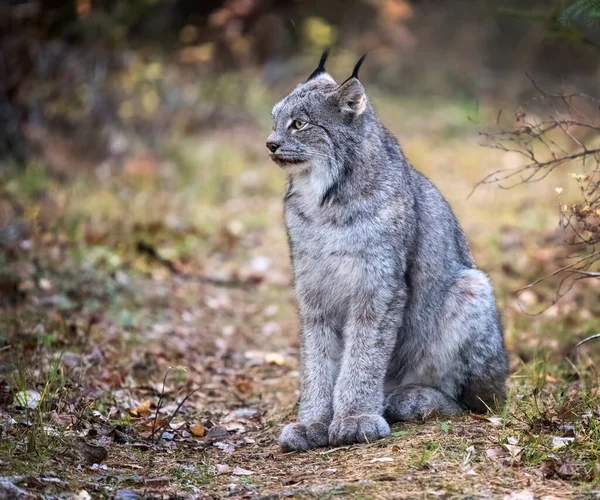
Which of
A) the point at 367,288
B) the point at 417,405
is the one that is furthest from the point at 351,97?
the point at 417,405

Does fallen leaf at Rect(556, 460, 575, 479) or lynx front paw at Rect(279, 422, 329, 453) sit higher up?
lynx front paw at Rect(279, 422, 329, 453)

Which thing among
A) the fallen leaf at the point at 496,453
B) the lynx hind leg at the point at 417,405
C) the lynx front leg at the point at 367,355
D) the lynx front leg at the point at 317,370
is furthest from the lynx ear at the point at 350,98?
the fallen leaf at the point at 496,453

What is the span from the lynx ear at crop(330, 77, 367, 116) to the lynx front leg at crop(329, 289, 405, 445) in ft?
3.37

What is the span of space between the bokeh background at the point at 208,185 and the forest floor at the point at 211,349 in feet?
0.10

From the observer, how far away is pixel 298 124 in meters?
4.40

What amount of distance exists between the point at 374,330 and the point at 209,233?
504 cm

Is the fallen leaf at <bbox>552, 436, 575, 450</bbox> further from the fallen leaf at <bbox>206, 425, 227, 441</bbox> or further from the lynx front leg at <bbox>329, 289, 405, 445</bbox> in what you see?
the fallen leaf at <bbox>206, 425, 227, 441</bbox>

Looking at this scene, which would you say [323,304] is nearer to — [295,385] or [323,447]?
[323,447]

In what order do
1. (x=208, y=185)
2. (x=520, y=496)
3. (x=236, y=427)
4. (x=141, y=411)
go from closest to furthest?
(x=520, y=496) < (x=141, y=411) < (x=236, y=427) < (x=208, y=185)

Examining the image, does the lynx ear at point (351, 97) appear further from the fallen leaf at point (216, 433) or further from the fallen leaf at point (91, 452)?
the fallen leaf at point (91, 452)

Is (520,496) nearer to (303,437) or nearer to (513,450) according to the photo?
(513,450)

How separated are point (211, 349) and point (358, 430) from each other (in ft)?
8.56

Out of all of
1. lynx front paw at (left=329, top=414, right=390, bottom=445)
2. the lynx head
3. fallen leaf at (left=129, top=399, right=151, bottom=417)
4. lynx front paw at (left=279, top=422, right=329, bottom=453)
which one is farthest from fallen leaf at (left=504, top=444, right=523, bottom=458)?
fallen leaf at (left=129, top=399, right=151, bottom=417)

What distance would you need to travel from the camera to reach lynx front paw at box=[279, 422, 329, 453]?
411 cm
